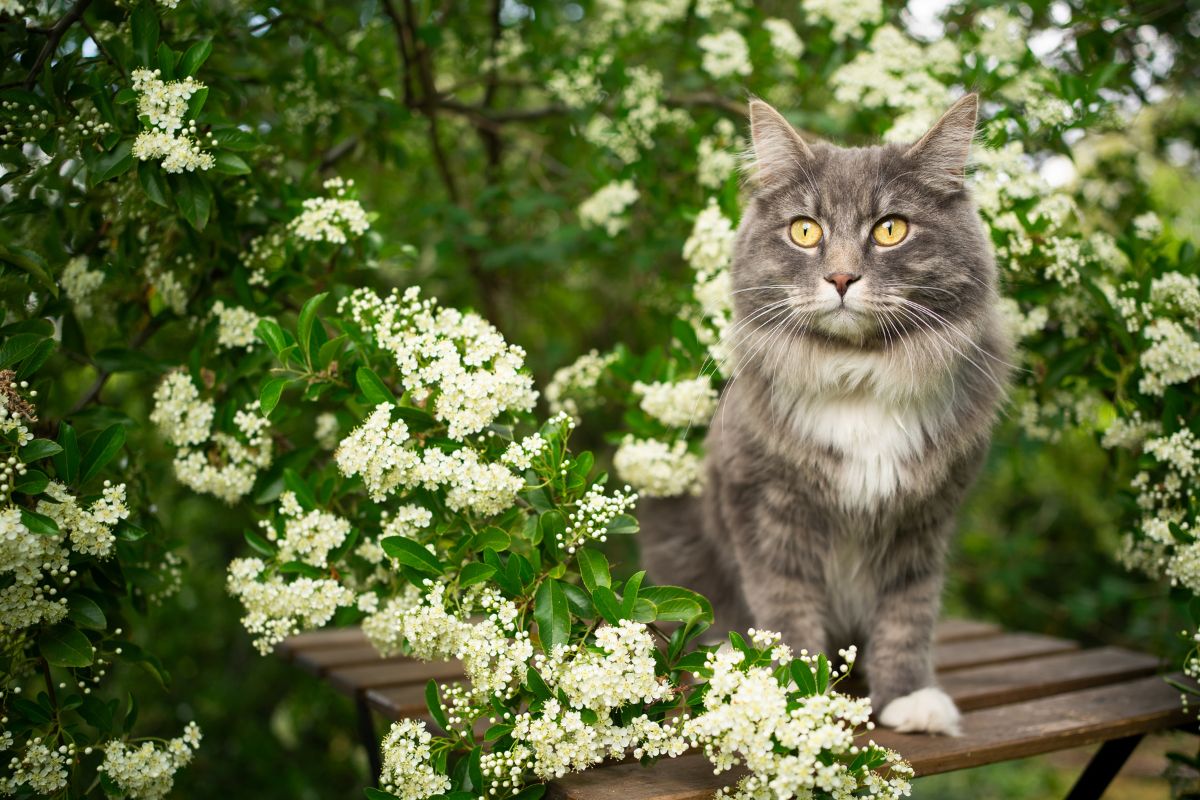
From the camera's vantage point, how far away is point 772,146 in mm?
2078

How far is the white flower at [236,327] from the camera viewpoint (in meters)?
2.00

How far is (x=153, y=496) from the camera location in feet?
7.40

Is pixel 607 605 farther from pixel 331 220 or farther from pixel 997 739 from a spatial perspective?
pixel 331 220

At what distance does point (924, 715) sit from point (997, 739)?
15cm

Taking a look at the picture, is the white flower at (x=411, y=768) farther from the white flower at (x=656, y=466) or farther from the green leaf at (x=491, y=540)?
the white flower at (x=656, y=466)

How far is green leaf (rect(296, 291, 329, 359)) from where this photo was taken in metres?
1.75

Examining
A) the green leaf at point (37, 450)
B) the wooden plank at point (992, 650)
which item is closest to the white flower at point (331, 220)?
the green leaf at point (37, 450)

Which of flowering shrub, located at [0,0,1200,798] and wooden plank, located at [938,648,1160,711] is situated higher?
flowering shrub, located at [0,0,1200,798]

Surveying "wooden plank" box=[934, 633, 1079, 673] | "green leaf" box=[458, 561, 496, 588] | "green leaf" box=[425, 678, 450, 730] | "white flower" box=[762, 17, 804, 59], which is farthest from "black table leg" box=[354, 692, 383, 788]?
"white flower" box=[762, 17, 804, 59]

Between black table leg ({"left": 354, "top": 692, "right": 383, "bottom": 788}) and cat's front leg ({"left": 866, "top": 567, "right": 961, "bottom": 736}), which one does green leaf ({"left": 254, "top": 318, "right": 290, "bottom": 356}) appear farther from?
cat's front leg ({"left": 866, "top": 567, "right": 961, "bottom": 736})

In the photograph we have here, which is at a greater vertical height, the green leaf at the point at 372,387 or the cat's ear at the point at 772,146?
the cat's ear at the point at 772,146

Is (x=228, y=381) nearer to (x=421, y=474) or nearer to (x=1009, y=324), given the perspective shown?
(x=421, y=474)

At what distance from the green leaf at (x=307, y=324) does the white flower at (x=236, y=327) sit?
269 mm

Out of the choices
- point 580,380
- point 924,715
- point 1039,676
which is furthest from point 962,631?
point 580,380
